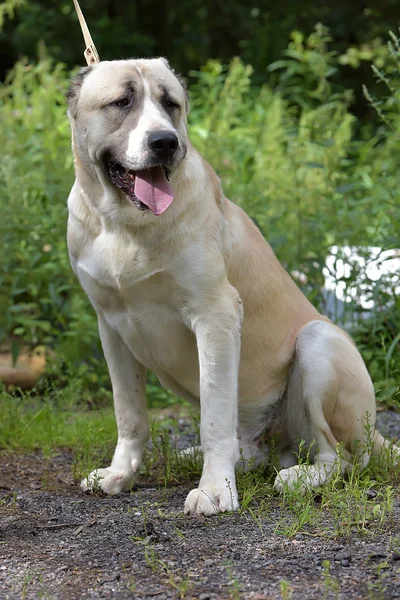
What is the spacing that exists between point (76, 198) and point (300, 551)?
1693 mm

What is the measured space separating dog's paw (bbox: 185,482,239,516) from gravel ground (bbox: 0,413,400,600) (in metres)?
0.05

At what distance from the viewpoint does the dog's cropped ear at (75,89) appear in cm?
370

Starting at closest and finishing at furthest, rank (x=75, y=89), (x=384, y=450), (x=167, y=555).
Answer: (x=167, y=555)
(x=75, y=89)
(x=384, y=450)

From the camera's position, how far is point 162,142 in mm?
3357

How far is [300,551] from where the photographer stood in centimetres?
Answer: 296

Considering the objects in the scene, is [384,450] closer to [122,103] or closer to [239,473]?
[239,473]

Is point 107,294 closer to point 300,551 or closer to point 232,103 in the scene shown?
point 300,551

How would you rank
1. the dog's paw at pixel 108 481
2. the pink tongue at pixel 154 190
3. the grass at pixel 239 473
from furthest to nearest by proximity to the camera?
the dog's paw at pixel 108 481 → the pink tongue at pixel 154 190 → the grass at pixel 239 473

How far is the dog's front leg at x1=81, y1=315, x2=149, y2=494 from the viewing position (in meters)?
3.97

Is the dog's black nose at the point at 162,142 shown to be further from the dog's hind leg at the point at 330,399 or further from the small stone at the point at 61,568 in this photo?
the small stone at the point at 61,568

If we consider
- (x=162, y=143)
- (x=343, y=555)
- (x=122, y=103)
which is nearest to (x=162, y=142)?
(x=162, y=143)

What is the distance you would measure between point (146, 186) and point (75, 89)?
0.56m

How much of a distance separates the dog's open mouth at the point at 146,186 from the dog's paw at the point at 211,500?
1.05 meters

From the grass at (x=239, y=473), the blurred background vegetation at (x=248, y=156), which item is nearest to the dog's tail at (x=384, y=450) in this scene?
the grass at (x=239, y=473)
